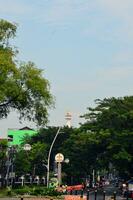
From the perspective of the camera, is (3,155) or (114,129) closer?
(114,129)

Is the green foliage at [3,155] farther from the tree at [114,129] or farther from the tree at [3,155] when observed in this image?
the tree at [114,129]

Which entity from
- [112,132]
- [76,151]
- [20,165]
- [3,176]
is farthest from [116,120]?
[3,176]

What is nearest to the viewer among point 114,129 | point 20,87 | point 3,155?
point 20,87

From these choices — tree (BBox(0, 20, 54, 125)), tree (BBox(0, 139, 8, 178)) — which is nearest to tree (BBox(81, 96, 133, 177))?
tree (BBox(0, 139, 8, 178))

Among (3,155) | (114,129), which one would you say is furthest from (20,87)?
(3,155)

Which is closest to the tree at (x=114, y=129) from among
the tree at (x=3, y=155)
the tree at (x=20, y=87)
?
the tree at (x=3, y=155)

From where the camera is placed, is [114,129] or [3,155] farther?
[3,155]

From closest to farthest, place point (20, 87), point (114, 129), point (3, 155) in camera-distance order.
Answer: point (20, 87) < point (114, 129) < point (3, 155)

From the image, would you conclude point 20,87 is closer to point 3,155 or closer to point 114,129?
point 114,129

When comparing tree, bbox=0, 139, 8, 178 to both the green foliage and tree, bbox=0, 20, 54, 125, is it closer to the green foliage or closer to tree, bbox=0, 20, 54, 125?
the green foliage

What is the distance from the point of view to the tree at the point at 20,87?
34.4 meters

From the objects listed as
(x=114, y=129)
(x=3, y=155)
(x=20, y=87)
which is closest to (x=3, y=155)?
(x=3, y=155)

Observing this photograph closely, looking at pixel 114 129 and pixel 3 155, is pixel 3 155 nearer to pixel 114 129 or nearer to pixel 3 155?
pixel 3 155

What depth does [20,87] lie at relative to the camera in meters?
35.5
